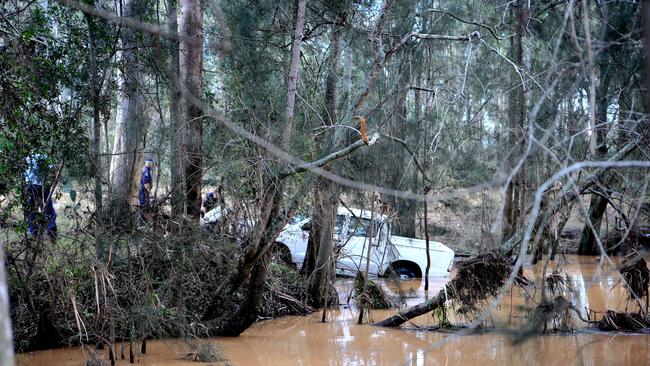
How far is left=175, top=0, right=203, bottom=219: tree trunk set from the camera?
11594 millimetres

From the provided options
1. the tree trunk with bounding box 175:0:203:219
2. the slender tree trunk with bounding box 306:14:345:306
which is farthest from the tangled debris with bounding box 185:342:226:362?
the slender tree trunk with bounding box 306:14:345:306

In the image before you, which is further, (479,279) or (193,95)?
(193,95)

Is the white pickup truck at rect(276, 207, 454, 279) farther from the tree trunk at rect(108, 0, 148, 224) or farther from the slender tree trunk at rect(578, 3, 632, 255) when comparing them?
the slender tree trunk at rect(578, 3, 632, 255)

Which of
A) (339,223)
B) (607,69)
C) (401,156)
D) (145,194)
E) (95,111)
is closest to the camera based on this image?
(607,69)

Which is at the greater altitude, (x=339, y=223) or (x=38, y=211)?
(x=339, y=223)

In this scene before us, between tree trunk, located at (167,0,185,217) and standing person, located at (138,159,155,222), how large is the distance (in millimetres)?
362

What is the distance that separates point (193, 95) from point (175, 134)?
3.47ft

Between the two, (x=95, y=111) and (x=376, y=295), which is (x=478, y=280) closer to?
(x=376, y=295)

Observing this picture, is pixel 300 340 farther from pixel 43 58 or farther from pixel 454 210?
pixel 454 210

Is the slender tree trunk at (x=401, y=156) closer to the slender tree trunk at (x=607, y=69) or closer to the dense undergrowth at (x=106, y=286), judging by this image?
the slender tree trunk at (x=607, y=69)

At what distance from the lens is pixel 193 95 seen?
12430 mm

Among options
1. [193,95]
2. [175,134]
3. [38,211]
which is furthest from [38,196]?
[193,95]

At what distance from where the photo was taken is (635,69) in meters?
9.14

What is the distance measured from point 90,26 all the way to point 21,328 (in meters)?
4.31
